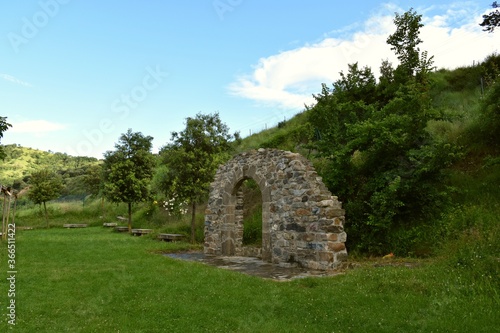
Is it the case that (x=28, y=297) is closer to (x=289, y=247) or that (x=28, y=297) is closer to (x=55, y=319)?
(x=55, y=319)

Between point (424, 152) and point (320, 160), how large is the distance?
19.1 ft

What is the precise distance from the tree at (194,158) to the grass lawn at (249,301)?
7.87 metres

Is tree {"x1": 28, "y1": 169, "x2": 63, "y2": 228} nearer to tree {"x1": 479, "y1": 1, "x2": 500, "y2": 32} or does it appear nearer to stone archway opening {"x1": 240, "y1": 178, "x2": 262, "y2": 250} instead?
stone archway opening {"x1": 240, "y1": 178, "x2": 262, "y2": 250}

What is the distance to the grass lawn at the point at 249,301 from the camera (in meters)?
5.04

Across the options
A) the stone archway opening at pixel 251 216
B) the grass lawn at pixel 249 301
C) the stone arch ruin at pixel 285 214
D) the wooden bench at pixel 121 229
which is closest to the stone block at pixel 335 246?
the stone arch ruin at pixel 285 214

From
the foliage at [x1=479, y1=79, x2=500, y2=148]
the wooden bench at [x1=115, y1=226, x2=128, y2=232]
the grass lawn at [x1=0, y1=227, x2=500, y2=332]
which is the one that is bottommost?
the wooden bench at [x1=115, y1=226, x2=128, y2=232]

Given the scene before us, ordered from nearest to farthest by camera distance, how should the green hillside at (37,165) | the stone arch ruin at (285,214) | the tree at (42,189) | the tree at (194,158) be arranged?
the stone arch ruin at (285,214)
the tree at (194,158)
the tree at (42,189)
the green hillside at (37,165)

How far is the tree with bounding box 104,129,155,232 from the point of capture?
21578 mm

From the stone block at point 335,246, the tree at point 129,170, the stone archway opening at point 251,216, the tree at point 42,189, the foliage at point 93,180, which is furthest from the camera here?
the foliage at point 93,180

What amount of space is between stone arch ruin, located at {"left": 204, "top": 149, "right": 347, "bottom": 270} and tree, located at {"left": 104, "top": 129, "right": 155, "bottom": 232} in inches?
391

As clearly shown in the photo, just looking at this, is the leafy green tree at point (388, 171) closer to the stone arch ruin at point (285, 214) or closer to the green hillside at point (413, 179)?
the green hillside at point (413, 179)

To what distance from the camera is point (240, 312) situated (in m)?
5.72

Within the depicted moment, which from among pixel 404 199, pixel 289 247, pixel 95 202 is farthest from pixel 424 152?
pixel 95 202

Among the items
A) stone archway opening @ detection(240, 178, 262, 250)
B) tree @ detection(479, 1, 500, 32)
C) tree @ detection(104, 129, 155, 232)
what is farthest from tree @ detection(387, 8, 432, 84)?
tree @ detection(104, 129, 155, 232)
